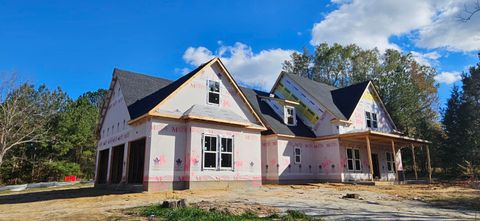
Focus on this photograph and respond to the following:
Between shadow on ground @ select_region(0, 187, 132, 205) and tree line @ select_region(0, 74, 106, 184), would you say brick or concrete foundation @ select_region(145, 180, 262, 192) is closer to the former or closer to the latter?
shadow on ground @ select_region(0, 187, 132, 205)

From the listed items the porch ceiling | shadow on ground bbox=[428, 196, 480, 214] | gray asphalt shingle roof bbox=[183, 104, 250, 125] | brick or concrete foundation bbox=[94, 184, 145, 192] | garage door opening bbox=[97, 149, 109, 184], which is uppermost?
gray asphalt shingle roof bbox=[183, 104, 250, 125]

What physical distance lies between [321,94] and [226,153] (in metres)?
12.3

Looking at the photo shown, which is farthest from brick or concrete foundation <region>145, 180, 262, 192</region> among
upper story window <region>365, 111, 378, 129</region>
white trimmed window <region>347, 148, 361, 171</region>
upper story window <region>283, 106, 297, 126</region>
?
upper story window <region>365, 111, 378, 129</region>

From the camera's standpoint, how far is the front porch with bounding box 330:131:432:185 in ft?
67.9

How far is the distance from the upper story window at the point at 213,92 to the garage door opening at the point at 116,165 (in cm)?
598

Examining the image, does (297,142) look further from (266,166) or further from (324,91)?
(324,91)

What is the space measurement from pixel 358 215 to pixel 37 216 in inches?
316

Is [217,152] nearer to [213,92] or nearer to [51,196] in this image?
[213,92]

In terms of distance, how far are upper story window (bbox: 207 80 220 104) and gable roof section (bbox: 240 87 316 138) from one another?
5222mm

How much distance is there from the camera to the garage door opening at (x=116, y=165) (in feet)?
60.8

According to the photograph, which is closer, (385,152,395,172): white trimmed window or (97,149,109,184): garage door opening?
(97,149,109,184): garage door opening

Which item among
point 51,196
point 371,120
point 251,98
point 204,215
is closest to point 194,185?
point 51,196

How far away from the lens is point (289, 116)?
937 inches

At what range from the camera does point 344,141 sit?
22.1 meters
